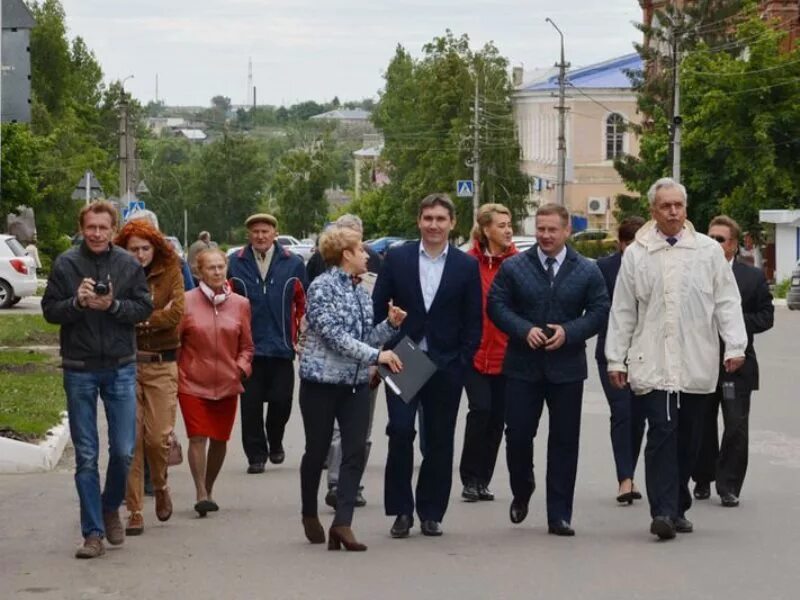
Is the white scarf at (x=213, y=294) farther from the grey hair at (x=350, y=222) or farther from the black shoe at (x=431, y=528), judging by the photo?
the black shoe at (x=431, y=528)

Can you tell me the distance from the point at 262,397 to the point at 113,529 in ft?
11.7

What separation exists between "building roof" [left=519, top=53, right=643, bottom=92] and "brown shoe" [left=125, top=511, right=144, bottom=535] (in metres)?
93.3

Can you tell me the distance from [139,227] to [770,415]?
8944 mm

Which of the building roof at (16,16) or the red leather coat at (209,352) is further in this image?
the building roof at (16,16)

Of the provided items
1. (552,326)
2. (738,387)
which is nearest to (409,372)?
(552,326)

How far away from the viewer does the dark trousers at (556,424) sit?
1142 cm

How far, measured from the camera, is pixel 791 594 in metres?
9.38

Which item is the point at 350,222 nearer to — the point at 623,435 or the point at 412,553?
the point at 623,435

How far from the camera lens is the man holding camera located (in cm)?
1046

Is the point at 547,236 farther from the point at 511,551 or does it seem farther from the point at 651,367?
the point at 511,551

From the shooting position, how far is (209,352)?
12.4m

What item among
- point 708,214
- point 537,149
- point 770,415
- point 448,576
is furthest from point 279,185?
point 448,576

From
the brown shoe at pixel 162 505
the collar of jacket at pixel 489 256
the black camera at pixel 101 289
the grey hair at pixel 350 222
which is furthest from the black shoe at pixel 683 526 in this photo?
the black camera at pixel 101 289

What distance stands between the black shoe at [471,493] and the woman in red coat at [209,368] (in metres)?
1.60
